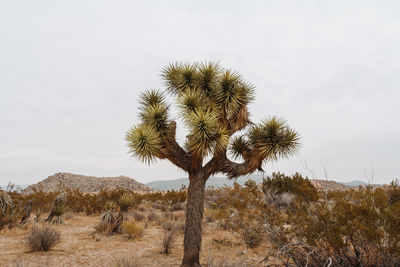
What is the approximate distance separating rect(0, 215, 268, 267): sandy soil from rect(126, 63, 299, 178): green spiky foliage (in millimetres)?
2322

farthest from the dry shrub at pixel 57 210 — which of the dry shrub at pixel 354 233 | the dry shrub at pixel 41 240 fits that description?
the dry shrub at pixel 354 233

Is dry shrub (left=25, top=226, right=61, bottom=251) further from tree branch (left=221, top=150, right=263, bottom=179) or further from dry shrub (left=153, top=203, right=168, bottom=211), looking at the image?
dry shrub (left=153, top=203, right=168, bottom=211)

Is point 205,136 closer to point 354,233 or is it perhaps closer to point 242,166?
point 242,166

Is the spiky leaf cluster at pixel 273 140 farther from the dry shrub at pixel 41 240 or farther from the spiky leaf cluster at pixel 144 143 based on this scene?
the dry shrub at pixel 41 240

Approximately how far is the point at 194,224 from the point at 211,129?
2438 mm

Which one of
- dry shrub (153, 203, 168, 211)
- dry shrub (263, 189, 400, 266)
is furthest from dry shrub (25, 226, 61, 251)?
dry shrub (153, 203, 168, 211)

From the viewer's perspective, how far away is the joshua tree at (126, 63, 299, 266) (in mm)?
6723

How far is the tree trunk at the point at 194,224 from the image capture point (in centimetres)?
668

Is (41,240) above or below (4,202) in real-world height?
below

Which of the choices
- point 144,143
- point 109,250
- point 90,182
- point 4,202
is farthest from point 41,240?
point 90,182

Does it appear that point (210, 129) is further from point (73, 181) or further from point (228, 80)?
point (73, 181)

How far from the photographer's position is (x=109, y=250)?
830 cm

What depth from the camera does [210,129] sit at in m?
6.64

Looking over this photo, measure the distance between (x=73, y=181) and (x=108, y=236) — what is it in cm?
4097
